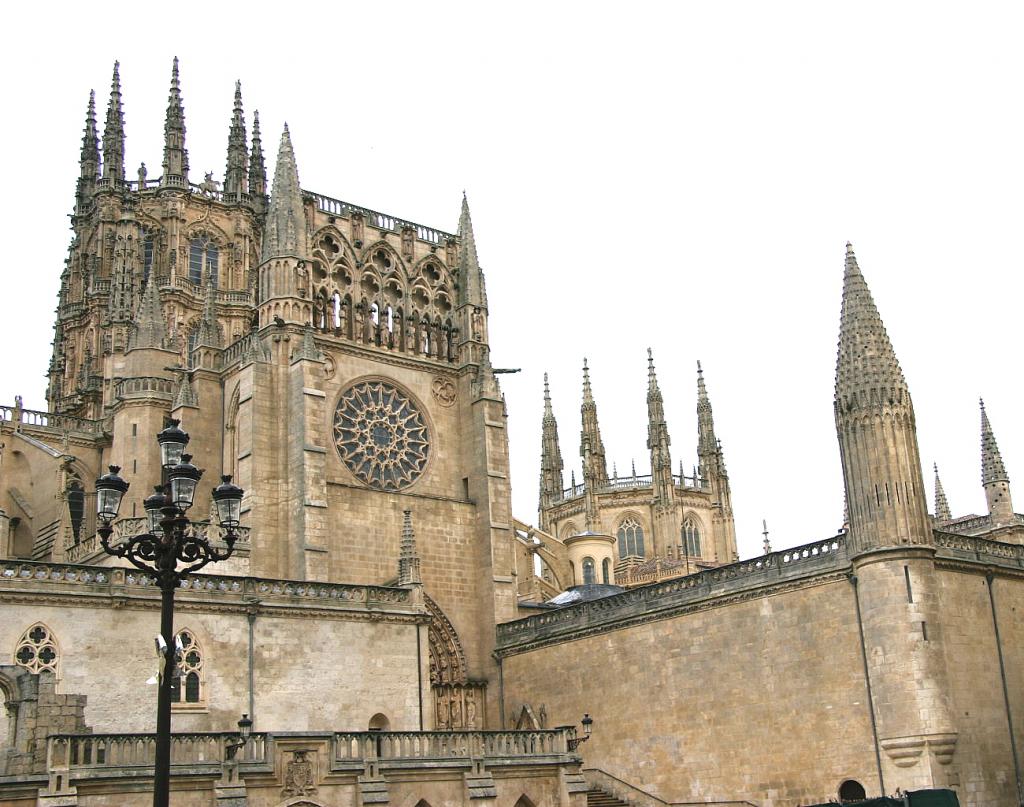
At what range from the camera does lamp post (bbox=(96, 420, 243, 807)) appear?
43.8 ft

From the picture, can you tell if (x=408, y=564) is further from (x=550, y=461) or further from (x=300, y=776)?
(x=550, y=461)

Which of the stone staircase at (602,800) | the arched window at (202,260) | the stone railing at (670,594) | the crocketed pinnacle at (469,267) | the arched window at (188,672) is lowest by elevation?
the stone staircase at (602,800)

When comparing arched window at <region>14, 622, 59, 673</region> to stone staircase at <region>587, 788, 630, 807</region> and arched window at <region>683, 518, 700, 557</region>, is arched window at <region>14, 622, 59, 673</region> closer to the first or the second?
stone staircase at <region>587, 788, 630, 807</region>

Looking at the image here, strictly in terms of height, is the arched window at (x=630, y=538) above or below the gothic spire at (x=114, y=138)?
below

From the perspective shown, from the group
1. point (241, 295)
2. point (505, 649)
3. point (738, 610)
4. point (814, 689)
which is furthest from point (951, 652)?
point (241, 295)

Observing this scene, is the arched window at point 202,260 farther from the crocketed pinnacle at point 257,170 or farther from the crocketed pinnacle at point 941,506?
the crocketed pinnacle at point 941,506

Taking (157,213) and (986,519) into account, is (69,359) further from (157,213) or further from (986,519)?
(986,519)

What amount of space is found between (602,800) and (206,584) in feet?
39.9

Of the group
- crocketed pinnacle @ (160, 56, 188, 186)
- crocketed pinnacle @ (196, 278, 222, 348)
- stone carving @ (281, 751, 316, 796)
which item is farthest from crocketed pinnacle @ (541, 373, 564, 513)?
stone carving @ (281, 751, 316, 796)

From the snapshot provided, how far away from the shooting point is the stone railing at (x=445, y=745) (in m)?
23.3

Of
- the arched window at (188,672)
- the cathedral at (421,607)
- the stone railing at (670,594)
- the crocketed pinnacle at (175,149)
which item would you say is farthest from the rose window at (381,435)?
the crocketed pinnacle at (175,149)

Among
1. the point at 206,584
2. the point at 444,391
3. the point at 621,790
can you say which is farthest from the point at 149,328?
the point at 621,790

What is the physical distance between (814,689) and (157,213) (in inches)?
1628

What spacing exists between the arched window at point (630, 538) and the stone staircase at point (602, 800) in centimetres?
3184
